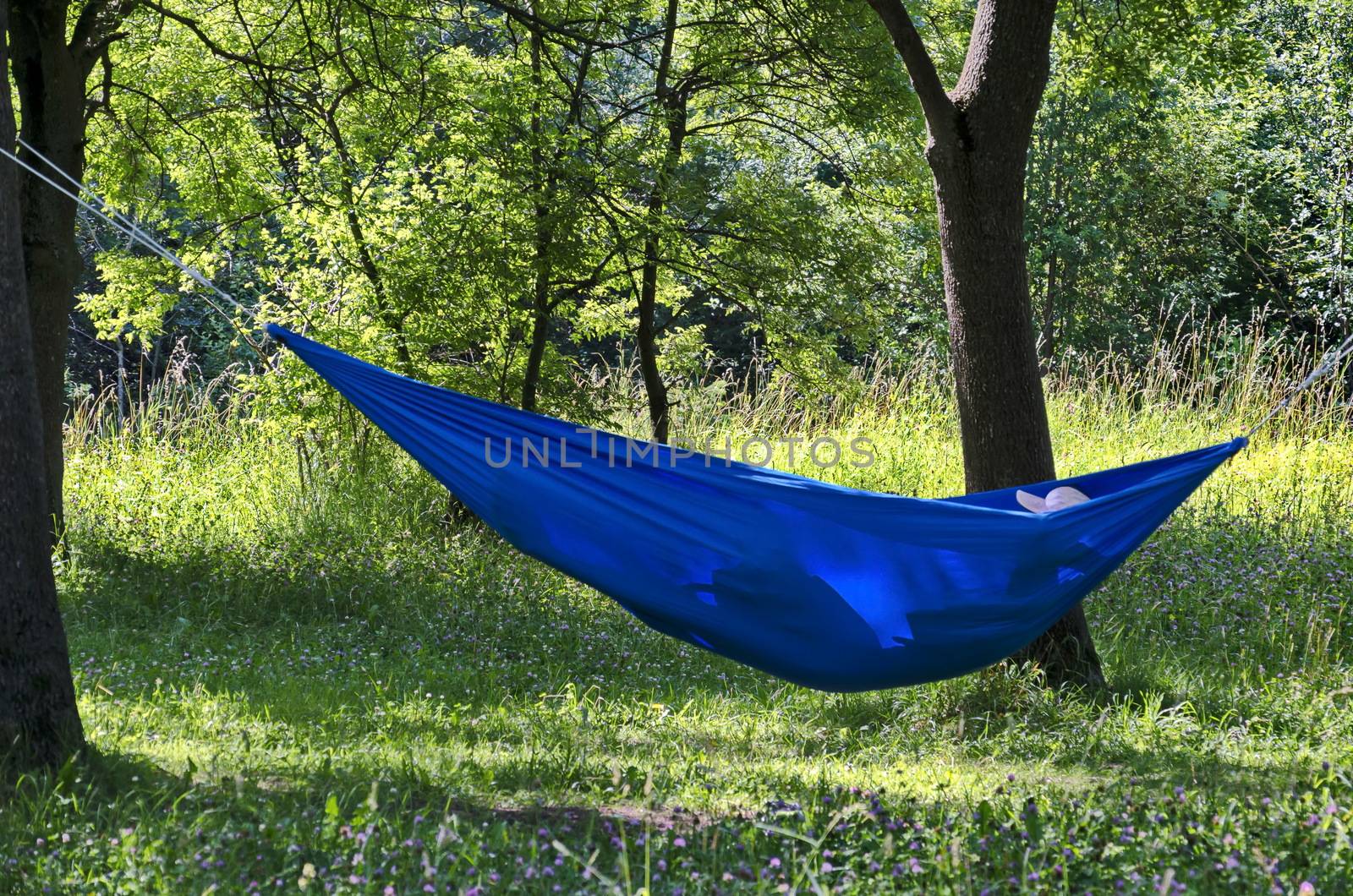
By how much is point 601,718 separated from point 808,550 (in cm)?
105

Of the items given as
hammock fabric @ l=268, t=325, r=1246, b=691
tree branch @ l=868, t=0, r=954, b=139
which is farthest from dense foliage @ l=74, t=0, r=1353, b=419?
hammock fabric @ l=268, t=325, r=1246, b=691

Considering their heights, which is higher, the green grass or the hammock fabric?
the hammock fabric

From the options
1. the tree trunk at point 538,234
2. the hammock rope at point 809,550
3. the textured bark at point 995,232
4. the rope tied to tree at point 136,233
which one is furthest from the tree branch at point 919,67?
the rope tied to tree at point 136,233

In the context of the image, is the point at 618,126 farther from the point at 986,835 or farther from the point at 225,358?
the point at 225,358

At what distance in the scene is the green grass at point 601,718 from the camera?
2.19 m

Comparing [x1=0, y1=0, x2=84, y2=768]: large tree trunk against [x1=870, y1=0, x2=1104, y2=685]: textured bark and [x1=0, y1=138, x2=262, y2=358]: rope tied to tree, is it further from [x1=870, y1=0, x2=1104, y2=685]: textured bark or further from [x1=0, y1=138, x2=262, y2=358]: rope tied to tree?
[x1=870, y1=0, x2=1104, y2=685]: textured bark

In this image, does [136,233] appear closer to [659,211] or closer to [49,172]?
[49,172]

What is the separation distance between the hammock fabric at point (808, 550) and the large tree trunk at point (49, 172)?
8.95 feet

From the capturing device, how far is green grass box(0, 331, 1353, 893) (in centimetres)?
219

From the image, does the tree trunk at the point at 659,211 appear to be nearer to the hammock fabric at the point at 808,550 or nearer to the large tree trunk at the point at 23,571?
the hammock fabric at the point at 808,550

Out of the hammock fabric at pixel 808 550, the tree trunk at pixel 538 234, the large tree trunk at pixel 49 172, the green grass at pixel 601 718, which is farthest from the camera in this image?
the tree trunk at pixel 538 234

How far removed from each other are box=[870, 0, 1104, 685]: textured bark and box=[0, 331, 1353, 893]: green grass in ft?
1.97

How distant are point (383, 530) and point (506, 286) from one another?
1236mm

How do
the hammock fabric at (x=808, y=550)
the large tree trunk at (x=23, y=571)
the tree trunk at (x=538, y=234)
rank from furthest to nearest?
the tree trunk at (x=538, y=234) < the hammock fabric at (x=808, y=550) < the large tree trunk at (x=23, y=571)
